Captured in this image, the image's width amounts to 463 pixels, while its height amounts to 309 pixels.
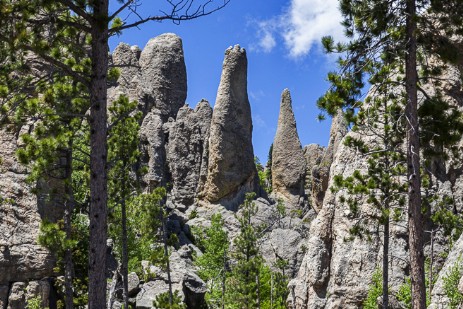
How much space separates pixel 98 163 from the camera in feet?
27.9

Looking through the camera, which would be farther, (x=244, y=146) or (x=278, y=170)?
(x=278, y=170)

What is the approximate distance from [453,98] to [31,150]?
1597 centimetres

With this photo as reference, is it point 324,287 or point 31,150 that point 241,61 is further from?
point 31,150

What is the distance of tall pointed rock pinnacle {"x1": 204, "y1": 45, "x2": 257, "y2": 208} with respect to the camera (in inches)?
2111

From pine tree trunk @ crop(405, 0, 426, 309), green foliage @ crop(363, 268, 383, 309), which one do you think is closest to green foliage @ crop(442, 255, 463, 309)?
green foliage @ crop(363, 268, 383, 309)

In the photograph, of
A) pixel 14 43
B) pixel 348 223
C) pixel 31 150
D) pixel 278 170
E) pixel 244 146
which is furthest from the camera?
pixel 278 170

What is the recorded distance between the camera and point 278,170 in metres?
61.8

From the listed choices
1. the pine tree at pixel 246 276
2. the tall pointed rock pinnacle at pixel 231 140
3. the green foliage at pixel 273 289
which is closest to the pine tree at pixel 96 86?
the pine tree at pixel 246 276


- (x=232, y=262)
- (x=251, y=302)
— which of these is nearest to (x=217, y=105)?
(x=232, y=262)

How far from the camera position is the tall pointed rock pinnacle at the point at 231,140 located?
176 ft

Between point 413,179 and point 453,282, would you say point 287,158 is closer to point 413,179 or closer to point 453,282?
point 453,282

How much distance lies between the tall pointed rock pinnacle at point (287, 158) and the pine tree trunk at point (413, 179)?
4914cm

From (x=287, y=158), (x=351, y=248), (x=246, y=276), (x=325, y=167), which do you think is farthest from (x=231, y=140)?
(x=351, y=248)

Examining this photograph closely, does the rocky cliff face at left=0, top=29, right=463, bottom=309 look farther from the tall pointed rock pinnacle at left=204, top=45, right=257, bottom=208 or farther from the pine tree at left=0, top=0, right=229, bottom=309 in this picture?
the pine tree at left=0, top=0, right=229, bottom=309
